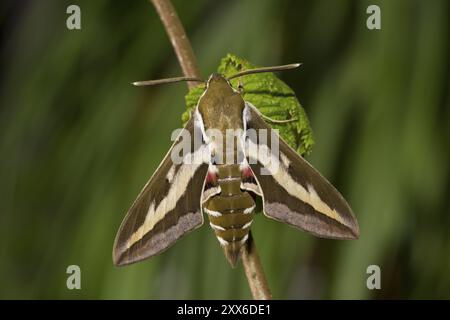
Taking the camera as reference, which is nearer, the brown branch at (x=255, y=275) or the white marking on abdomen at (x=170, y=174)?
the brown branch at (x=255, y=275)

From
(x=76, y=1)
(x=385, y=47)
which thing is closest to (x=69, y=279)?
(x=76, y=1)

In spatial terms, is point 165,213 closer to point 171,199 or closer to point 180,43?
point 171,199

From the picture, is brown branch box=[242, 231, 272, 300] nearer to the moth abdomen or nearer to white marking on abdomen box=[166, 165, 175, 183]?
the moth abdomen

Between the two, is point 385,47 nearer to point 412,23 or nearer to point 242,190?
point 412,23

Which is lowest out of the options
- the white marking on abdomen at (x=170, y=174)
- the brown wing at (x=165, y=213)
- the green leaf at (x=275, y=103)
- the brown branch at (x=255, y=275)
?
the brown branch at (x=255, y=275)

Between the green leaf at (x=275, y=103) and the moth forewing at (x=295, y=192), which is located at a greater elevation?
the green leaf at (x=275, y=103)

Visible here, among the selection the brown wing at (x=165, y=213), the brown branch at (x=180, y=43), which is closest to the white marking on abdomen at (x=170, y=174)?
the brown wing at (x=165, y=213)

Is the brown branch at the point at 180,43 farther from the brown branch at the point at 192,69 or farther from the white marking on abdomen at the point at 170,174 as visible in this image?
the white marking on abdomen at the point at 170,174

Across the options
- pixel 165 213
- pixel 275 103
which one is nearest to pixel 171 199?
pixel 165 213
